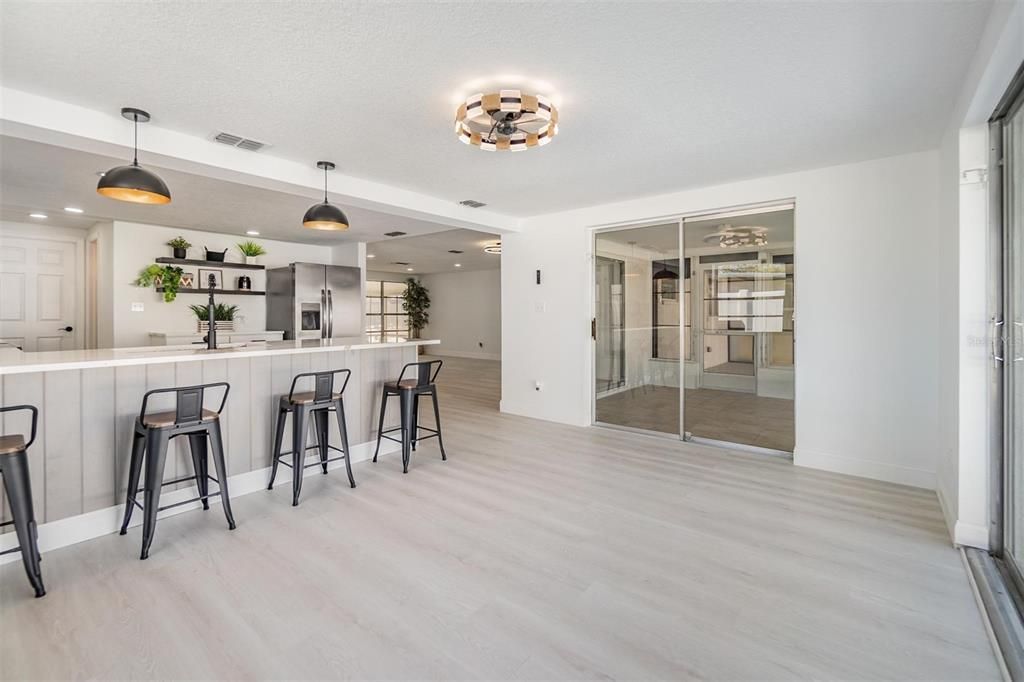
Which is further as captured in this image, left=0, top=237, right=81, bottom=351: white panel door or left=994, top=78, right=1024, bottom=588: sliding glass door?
left=0, top=237, right=81, bottom=351: white panel door

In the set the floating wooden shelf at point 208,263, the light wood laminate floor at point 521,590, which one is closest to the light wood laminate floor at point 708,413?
the light wood laminate floor at point 521,590

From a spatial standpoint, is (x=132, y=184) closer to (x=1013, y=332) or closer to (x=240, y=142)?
(x=240, y=142)

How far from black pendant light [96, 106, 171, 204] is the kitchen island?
932 millimetres

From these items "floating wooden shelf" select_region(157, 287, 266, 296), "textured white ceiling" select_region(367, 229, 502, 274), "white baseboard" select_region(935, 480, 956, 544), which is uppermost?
"textured white ceiling" select_region(367, 229, 502, 274)

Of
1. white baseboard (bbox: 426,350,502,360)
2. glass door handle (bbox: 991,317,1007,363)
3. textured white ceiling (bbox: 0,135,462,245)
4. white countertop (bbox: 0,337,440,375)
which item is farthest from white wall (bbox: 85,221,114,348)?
glass door handle (bbox: 991,317,1007,363)

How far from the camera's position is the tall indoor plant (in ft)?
45.4

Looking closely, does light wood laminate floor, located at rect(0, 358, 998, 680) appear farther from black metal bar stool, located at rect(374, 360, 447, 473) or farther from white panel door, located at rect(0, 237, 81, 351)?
white panel door, located at rect(0, 237, 81, 351)

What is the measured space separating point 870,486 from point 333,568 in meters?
3.75

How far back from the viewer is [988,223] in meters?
2.48

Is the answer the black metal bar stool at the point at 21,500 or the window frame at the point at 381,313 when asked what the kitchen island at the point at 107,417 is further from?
the window frame at the point at 381,313

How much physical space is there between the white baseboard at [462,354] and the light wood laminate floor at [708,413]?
24.5ft

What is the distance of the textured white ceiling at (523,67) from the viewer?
6.19 feet

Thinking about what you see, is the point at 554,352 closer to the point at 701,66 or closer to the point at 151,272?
the point at 701,66

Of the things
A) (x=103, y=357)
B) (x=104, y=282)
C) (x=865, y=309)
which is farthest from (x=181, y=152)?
(x=865, y=309)
